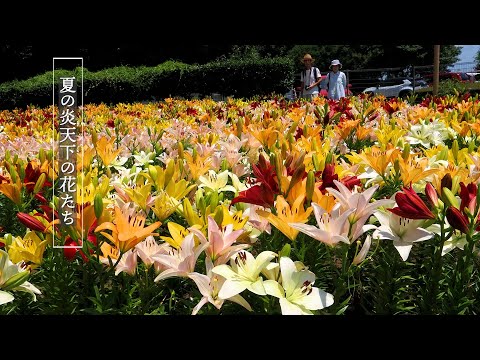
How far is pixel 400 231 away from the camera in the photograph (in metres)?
1.15

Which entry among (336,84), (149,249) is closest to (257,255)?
(149,249)

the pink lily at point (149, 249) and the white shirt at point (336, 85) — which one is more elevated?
the white shirt at point (336, 85)

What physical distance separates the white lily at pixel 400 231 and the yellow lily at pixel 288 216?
171 millimetres

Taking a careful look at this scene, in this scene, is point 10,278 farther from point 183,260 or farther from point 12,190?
point 12,190

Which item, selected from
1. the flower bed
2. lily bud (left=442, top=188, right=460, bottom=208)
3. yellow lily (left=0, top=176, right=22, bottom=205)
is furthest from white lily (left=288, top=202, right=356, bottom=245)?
yellow lily (left=0, top=176, right=22, bottom=205)

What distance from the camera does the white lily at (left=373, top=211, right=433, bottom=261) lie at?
110cm

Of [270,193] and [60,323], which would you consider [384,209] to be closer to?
[270,193]

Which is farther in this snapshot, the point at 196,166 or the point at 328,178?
the point at 196,166

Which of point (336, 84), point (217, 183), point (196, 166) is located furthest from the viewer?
point (336, 84)

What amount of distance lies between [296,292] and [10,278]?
1.93ft

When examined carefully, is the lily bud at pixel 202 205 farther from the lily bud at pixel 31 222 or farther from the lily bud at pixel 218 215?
the lily bud at pixel 31 222

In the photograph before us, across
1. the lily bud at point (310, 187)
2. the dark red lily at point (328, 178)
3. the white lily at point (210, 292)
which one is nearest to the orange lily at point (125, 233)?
the white lily at point (210, 292)

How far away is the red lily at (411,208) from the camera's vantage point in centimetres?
108

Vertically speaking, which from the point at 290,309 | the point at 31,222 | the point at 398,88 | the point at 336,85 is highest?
the point at 336,85
